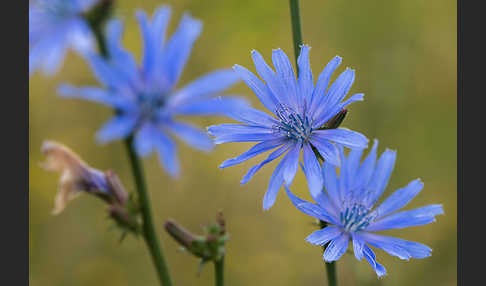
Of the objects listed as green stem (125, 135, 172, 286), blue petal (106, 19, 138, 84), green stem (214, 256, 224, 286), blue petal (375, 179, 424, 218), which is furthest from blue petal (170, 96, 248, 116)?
blue petal (375, 179, 424, 218)

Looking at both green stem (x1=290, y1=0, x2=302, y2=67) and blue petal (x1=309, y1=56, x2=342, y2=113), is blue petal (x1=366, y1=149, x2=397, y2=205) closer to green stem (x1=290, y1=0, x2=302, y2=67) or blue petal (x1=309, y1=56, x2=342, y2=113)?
blue petal (x1=309, y1=56, x2=342, y2=113)

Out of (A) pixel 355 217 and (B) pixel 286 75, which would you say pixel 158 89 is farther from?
(A) pixel 355 217

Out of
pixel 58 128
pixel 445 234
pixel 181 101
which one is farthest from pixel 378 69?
pixel 58 128

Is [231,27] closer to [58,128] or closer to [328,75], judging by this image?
[58,128]

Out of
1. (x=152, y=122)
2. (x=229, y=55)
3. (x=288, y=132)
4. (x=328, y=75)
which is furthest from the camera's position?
Answer: (x=229, y=55)

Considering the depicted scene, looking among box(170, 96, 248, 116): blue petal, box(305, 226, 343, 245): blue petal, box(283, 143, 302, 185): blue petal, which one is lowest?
box(305, 226, 343, 245): blue petal

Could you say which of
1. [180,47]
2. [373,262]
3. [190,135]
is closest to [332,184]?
[373,262]

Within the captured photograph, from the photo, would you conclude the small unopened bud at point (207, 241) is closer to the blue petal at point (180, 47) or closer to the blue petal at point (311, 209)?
the blue petal at point (311, 209)
